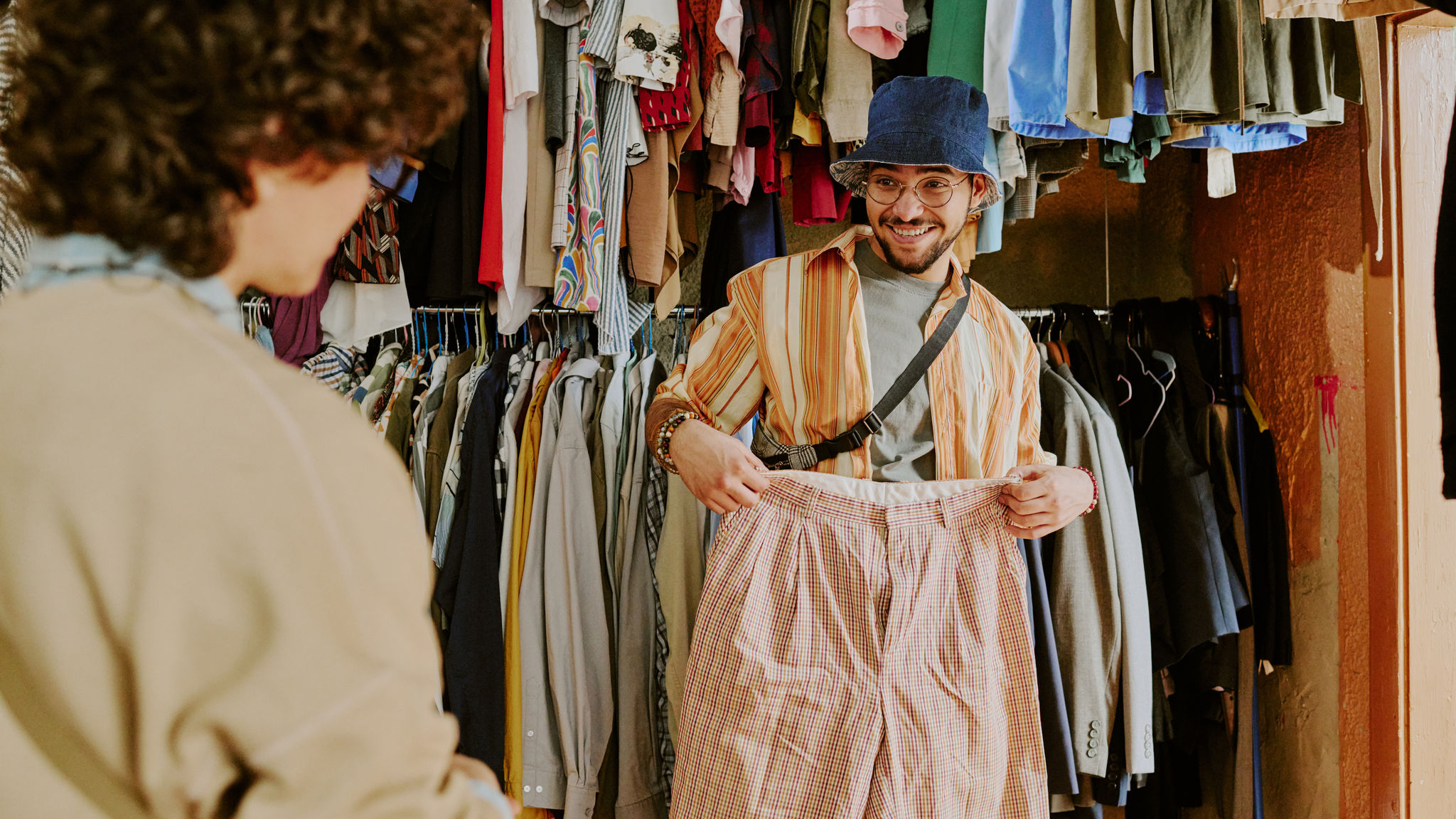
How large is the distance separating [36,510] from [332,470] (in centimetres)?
14

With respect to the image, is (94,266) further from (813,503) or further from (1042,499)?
(1042,499)

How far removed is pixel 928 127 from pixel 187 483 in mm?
1452

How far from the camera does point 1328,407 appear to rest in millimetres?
2467

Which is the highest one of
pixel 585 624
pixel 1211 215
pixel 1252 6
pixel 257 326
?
pixel 1252 6

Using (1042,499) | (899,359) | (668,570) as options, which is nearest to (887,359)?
(899,359)

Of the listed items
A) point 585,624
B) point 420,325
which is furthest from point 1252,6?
point 420,325

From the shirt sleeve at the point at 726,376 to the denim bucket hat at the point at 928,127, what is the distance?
0.33m

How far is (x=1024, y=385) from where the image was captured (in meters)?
1.87

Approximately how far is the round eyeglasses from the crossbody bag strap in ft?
0.65

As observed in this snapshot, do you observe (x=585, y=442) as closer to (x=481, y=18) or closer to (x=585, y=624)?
(x=585, y=624)

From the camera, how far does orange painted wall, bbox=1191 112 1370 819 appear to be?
2.37 meters

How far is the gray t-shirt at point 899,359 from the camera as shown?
1741mm

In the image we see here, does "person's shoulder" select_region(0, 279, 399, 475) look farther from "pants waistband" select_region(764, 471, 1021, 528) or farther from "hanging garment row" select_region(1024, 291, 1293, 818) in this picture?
"hanging garment row" select_region(1024, 291, 1293, 818)

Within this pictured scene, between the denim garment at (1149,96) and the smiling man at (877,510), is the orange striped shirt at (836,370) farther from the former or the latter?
the denim garment at (1149,96)
